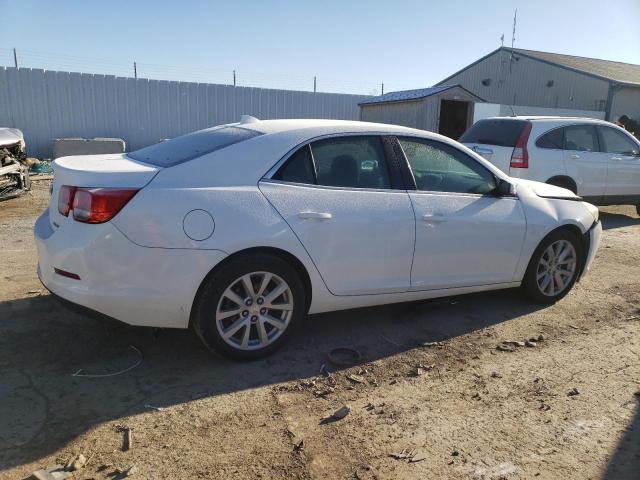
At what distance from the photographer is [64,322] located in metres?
4.11

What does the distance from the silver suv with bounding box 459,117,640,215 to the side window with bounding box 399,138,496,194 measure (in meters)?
3.99

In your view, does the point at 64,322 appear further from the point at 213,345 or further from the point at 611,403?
the point at 611,403

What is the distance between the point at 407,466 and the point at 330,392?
0.77 meters

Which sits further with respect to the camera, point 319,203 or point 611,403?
point 319,203

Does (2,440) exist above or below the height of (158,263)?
below

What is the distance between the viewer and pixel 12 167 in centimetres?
968

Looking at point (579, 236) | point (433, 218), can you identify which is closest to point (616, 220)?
point (579, 236)

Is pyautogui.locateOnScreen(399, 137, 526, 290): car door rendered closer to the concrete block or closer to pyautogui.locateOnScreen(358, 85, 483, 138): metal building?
pyautogui.locateOnScreen(358, 85, 483, 138): metal building

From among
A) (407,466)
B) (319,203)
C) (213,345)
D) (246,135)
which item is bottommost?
(407,466)

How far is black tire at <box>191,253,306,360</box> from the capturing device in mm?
3322

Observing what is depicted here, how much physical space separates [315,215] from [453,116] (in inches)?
543

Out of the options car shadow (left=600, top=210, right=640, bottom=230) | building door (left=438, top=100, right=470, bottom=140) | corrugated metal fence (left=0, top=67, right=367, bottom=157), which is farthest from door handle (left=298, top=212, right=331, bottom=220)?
corrugated metal fence (left=0, top=67, right=367, bottom=157)

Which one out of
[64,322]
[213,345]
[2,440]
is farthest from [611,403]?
[64,322]

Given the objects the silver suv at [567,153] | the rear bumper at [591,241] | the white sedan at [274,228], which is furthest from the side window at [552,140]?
the white sedan at [274,228]
